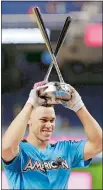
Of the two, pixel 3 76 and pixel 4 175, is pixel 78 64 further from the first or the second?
pixel 4 175

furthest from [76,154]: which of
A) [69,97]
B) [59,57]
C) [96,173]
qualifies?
[59,57]

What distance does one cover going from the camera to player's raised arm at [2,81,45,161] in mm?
1943

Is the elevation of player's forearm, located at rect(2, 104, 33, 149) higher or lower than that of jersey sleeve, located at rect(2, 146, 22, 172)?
higher

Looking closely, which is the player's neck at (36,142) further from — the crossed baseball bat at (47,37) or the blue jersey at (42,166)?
the crossed baseball bat at (47,37)

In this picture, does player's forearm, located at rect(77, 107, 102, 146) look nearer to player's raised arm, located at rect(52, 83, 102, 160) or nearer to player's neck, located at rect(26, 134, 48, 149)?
player's raised arm, located at rect(52, 83, 102, 160)

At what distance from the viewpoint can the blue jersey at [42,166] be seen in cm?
197

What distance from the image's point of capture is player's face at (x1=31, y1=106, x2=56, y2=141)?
6.45ft

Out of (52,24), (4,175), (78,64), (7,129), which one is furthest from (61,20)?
(4,175)

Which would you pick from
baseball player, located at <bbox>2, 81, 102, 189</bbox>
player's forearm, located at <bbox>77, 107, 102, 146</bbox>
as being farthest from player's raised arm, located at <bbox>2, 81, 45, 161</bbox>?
player's forearm, located at <bbox>77, 107, 102, 146</bbox>

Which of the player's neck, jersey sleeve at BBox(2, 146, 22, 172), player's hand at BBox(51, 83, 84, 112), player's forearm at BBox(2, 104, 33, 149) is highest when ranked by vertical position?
player's hand at BBox(51, 83, 84, 112)

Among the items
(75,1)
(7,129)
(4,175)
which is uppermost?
(75,1)

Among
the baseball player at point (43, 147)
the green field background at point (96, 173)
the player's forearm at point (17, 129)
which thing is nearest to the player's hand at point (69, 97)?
the baseball player at point (43, 147)

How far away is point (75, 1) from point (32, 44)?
8.3 inches

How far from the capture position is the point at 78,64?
6.66ft
